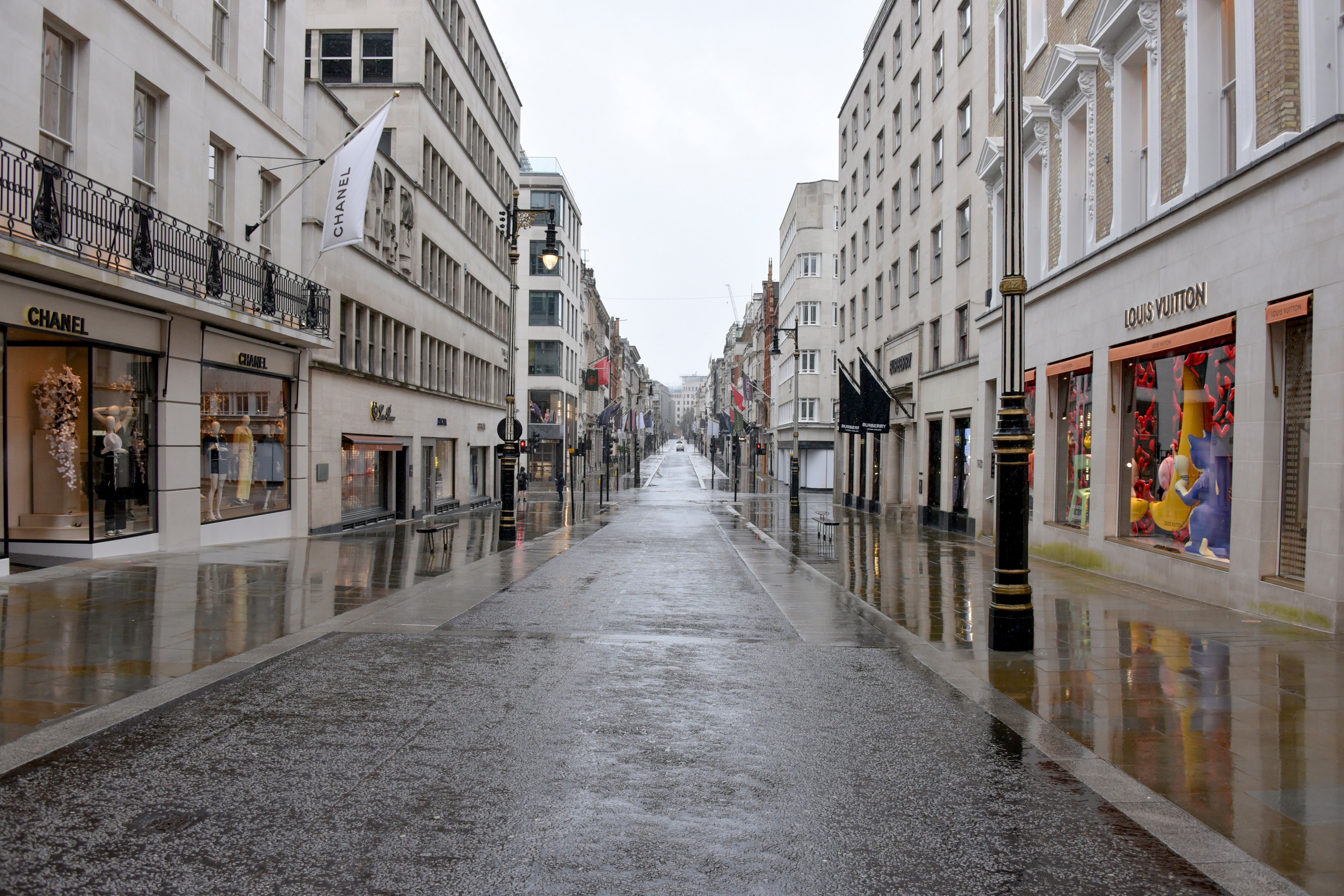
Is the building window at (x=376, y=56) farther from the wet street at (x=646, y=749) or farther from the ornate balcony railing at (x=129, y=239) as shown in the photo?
the wet street at (x=646, y=749)

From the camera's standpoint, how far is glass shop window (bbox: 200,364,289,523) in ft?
64.3

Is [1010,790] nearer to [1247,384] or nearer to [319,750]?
[319,750]

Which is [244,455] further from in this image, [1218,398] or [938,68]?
[938,68]

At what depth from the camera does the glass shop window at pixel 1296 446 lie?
11.4m

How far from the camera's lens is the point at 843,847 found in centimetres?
483

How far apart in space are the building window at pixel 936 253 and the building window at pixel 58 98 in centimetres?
2509

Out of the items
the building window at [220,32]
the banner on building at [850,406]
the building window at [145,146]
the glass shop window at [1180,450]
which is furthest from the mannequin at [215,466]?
the banner on building at [850,406]

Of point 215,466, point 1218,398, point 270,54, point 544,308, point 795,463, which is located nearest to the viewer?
point 1218,398

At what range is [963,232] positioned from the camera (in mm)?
30031

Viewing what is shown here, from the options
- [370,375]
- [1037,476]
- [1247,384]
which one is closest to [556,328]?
[370,375]

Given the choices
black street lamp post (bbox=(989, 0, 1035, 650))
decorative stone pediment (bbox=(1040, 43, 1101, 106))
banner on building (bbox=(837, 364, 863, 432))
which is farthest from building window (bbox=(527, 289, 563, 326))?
black street lamp post (bbox=(989, 0, 1035, 650))

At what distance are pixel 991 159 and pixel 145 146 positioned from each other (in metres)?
18.4

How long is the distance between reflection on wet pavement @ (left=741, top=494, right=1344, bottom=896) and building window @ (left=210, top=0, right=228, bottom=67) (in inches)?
650

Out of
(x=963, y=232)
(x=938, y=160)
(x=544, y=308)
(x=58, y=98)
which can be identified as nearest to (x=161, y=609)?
(x=58, y=98)
